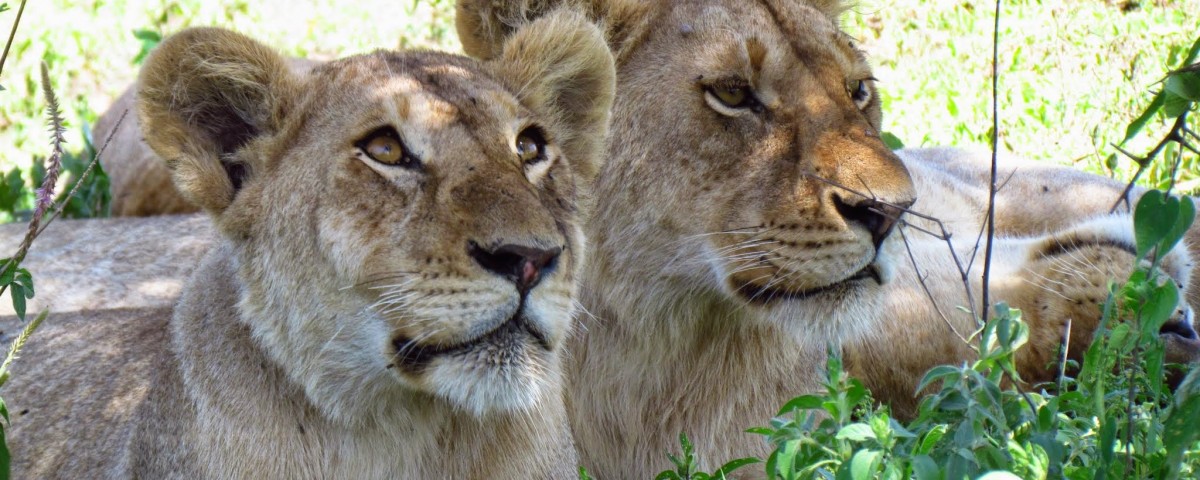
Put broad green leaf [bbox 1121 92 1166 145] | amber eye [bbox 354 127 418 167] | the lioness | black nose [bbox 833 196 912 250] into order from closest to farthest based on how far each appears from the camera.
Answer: broad green leaf [bbox 1121 92 1166 145] < amber eye [bbox 354 127 418 167] < black nose [bbox 833 196 912 250] < the lioness

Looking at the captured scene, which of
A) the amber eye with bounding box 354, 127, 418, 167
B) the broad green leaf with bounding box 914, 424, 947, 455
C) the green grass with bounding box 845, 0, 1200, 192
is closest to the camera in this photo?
the broad green leaf with bounding box 914, 424, 947, 455

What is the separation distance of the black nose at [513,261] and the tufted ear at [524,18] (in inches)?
46.2

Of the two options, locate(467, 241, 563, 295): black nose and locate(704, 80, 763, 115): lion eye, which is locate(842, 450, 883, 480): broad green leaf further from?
locate(704, 80, 763, 115): lion eye

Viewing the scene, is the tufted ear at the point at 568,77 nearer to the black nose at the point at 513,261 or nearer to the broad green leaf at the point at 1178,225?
the black nose at the point at 513,261

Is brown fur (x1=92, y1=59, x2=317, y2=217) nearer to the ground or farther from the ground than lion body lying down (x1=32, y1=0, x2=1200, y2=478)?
nearer to the ground

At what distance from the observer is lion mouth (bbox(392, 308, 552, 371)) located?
103 inches

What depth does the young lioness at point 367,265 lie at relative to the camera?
8.63 ft

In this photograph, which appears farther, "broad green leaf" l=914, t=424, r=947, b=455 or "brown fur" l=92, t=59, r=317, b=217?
"brown fur" l=92, t=59, r=317, b=217

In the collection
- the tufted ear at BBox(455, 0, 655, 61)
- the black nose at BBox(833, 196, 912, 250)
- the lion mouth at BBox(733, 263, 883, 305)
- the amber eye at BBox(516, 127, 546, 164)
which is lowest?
the lion mouth at BBox(733, 263, 883, 305)

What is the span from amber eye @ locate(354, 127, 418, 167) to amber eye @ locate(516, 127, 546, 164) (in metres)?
0.28

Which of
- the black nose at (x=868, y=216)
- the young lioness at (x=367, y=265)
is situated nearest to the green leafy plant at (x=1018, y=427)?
the black nose at (x=868, y=216)

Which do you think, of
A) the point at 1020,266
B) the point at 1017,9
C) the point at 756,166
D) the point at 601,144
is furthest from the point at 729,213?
the point at 1017,9

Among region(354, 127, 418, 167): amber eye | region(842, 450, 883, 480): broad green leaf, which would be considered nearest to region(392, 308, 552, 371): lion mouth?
region(354, 127, 418, 167): amber eye

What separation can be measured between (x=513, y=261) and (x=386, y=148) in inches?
18.1
